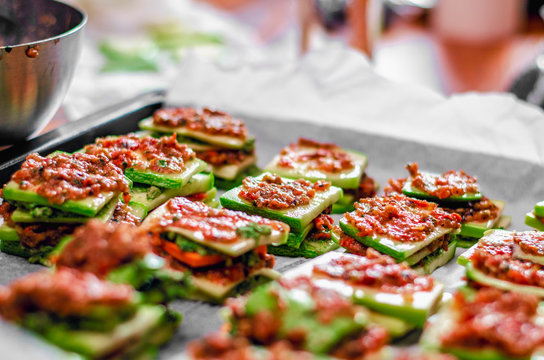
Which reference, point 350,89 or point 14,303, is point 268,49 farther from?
point 14,303

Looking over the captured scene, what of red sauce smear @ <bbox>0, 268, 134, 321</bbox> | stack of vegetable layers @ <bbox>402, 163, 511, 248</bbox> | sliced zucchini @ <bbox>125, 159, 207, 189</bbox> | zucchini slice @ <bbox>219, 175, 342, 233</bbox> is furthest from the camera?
stack of vegetable layers @ <bbox>402, 163, 511, 248</bbox>

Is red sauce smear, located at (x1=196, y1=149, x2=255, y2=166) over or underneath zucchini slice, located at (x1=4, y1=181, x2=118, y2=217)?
underneath

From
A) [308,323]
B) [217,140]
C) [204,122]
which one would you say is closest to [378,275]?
[308,323]

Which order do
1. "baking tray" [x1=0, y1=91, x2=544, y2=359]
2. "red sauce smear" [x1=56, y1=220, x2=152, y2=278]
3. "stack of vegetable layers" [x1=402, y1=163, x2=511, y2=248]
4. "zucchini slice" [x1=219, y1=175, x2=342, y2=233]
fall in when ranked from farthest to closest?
"baking tray" [x1=0, y1=91, x2=544, y2=359] < "stack of vegetable layers" [x1=402, y1=163, x2=511, y2=248] < "zucchini slice" [x1=219, y1=175, x2=342, y2=233] < "red sauce smear" [x1=56, y1=220, x2=152, y2=278]

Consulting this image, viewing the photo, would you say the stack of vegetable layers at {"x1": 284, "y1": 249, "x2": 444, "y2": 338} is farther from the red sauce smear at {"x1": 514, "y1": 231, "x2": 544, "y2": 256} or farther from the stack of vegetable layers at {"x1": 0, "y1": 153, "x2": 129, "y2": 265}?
the stack of vegetable layers at {"x1": 0, "y1": 153, "x2": 129, "y2": 265}

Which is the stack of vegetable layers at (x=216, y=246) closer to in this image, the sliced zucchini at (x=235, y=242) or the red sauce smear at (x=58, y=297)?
the sliced zucchini at (x=235, y=242)

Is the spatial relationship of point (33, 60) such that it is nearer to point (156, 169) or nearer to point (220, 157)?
point (156, 169)

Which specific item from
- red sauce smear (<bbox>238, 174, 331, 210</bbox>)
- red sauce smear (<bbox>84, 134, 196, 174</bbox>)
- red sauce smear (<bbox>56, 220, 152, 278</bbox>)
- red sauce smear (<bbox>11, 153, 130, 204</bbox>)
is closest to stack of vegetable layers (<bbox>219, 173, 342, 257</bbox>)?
red sauce smear (<bbox>238, 174, 331, 210</bbox>)

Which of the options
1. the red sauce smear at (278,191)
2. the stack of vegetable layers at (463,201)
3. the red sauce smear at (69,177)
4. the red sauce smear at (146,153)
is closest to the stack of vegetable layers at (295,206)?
the red sauce smear at (278,191)
